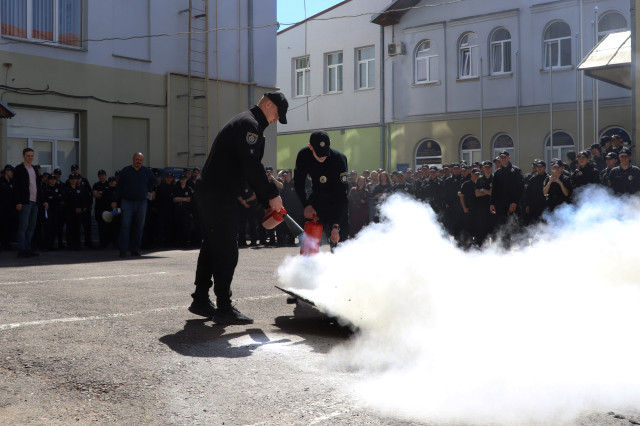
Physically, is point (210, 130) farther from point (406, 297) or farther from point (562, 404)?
point (562, 404)

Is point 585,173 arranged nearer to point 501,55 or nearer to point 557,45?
point 557,45

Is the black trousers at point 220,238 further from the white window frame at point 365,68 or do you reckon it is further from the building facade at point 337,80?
the white window frame at point 365,68

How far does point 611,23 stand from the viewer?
25.1 meters

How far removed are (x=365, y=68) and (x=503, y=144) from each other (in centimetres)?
831

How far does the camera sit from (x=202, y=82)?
77.3 feet

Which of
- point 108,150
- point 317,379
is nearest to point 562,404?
point 317,379

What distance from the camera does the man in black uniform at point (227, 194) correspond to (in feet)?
20.4

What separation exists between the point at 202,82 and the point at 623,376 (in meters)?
20.8

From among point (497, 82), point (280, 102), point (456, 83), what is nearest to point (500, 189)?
point (280, 102)

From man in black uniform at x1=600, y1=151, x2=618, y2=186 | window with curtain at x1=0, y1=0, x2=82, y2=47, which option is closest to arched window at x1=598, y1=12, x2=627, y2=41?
man in black uniform at x1=600, y1=151, x2=618, y2=186

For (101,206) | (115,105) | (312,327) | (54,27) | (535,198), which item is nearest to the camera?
(312,327)

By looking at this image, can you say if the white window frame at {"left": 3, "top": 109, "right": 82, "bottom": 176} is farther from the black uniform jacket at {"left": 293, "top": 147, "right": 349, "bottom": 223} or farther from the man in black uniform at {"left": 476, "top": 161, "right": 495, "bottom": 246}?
the black uniform jacket at {"left": 293, "top": 147, "right": 349, "bottom": 223}

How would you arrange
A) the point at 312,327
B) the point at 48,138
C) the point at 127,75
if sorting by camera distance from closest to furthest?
1. the point at 312,327
2. the point at 48,138
3. the point at 127,75

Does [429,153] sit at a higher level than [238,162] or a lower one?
higher
